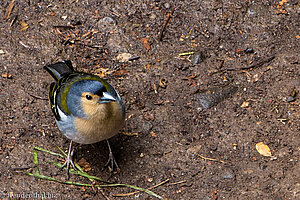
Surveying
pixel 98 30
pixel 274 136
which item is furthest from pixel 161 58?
pixel 274 136

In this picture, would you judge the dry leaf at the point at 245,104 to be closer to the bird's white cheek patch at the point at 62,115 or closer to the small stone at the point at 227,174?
the small stone at the point at 227,174

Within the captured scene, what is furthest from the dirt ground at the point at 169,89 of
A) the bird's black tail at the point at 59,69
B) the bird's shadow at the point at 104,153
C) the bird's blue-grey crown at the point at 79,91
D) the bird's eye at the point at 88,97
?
the bird's eye at the point at 88,97

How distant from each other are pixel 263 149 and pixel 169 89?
152 centimetres

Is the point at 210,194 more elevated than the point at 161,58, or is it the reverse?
the point at 161,58

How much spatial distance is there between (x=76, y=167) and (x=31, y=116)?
99cm

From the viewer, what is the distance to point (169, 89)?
554 cm

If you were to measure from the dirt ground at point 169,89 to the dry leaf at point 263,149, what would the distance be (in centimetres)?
4

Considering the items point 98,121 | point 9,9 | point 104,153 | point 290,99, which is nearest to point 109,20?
point 9,9

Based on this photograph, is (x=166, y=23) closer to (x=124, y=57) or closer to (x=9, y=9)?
(x=124, y=57)

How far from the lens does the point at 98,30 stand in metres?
6.29

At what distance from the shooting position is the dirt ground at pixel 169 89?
4.59 metres

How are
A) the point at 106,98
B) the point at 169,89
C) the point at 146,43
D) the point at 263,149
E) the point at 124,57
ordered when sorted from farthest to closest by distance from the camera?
the point at 146,43 → the point at 124,57 → the point at 169,89 → the point at 263,149 → the point at 106,98

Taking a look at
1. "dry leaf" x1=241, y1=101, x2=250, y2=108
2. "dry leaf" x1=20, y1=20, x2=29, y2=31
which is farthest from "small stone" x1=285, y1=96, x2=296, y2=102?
"dry leaf" x1=20, y1=20, x2=29, y2=31

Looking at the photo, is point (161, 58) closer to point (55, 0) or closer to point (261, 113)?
point (261, 113)
